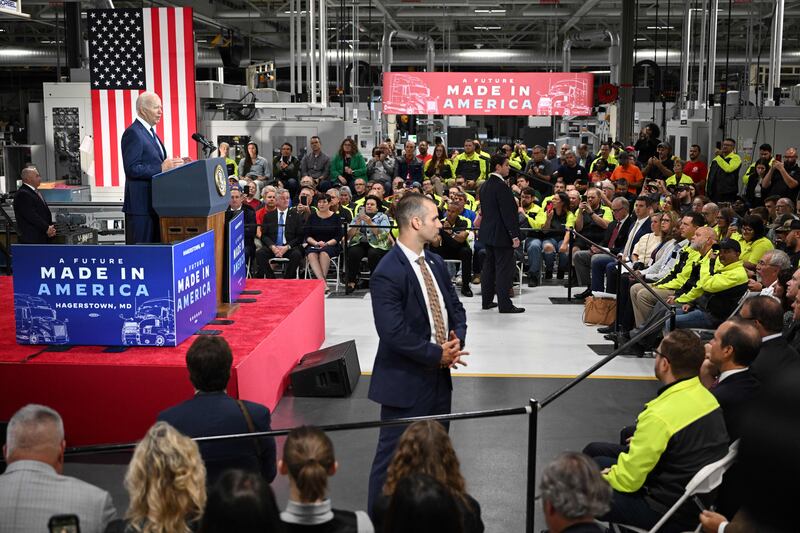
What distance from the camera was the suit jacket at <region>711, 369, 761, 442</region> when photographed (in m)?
4.70

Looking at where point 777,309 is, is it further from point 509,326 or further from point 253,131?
point 253,131

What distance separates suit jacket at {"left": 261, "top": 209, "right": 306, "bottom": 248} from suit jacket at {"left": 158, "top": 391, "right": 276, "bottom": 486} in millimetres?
8319

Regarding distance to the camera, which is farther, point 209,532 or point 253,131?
point 253,131

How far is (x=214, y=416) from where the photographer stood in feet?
14.1

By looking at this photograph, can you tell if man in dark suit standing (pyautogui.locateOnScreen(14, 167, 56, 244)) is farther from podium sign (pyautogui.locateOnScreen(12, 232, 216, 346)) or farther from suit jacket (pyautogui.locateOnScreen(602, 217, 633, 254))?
suit jacket (pyautogui.locateOnScreen(602, 217, 633, 254))

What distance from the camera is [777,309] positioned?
5.56m

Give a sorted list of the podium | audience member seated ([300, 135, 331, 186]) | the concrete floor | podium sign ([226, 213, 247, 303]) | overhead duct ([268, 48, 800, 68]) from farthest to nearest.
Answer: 1. overhead duct ([268, 48, 800, 68])
2. audience member seated ([300, 135, 331, 186])
3. podium sign ([226, 213, 247, 303])
4. the podium
5. the concrete floor

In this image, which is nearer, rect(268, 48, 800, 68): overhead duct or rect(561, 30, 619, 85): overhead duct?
rect(561, 30, 619, 85): overhead duct

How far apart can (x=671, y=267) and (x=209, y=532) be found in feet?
25.5

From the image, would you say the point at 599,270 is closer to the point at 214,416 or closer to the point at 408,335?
the point at 408,335

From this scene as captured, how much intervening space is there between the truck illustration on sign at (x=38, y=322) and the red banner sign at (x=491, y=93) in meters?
12.2

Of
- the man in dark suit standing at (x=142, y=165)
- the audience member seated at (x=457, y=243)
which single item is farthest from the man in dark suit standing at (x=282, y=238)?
the man in dark suit standing at (x=142, y=165)

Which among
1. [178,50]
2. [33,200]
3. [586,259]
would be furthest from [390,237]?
[33,200]

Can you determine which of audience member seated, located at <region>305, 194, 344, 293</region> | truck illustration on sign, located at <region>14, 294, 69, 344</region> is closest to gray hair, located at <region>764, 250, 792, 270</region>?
truck illustration on sign, located at <region>14, 294, 69, 344</region>
